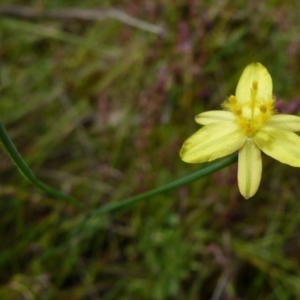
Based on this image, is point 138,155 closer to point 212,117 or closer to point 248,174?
point 212,117

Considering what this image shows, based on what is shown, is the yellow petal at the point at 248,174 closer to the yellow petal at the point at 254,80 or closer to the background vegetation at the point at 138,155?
the yellow petal at the point at 254,80

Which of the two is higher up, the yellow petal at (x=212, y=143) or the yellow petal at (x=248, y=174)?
the yellow petal at (x=212, y=143)

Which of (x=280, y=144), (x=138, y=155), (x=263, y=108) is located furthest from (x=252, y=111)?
(x=138, y=155)

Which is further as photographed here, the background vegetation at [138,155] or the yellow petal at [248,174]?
the background vegetation at [138,155]

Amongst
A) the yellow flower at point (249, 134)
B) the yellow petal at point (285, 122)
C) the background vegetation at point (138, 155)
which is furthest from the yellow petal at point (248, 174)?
the background vegetation at point (138, 155)

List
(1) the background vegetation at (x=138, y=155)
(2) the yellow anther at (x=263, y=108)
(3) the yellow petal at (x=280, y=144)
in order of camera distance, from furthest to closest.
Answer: (1) the background vegetation at (x=138, y=155)
(2) the yellow anther at (x=263, y=108)
(3) the yellow petal at (x=280, y=144)

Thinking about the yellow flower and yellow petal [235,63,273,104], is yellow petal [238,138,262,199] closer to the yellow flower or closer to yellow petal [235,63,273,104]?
the yellow flower

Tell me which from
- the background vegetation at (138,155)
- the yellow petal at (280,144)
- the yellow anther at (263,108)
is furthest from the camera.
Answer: the background vegetation at (138,155)
